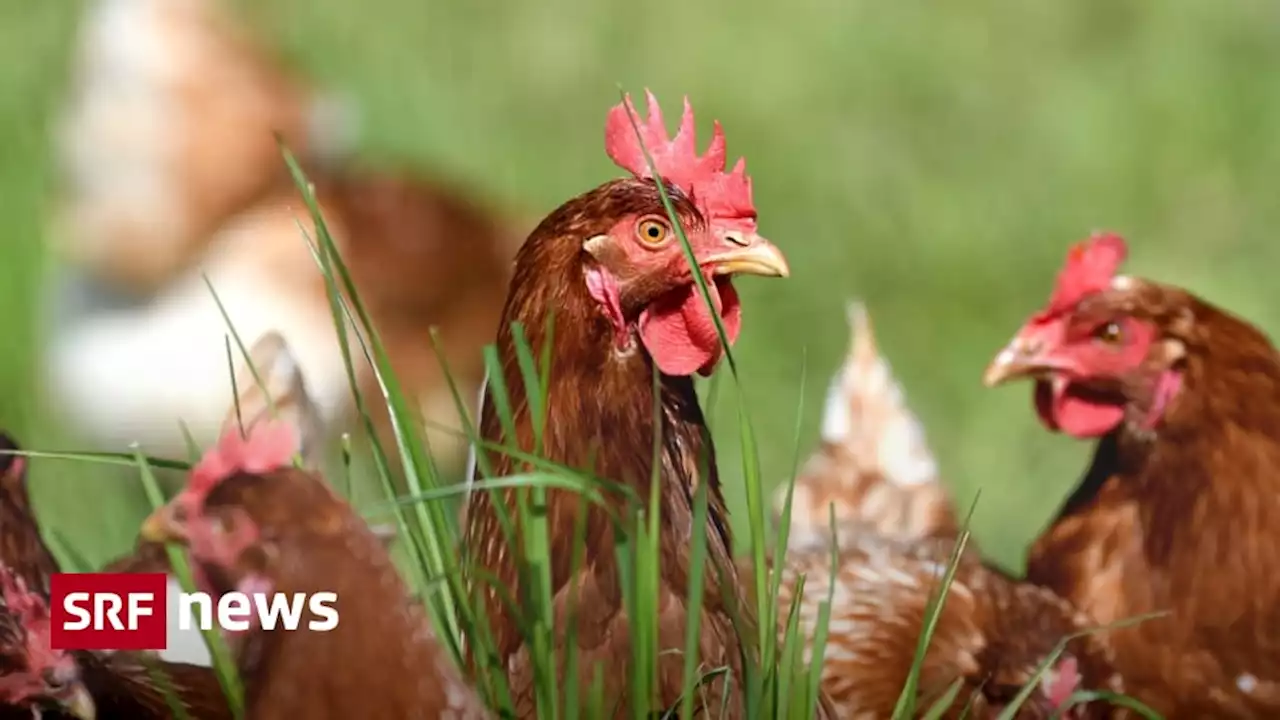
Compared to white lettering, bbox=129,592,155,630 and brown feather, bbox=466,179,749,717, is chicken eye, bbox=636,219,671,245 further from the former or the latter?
white lettering, bbox=129,592,155,630

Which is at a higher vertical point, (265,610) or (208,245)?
(208,245)

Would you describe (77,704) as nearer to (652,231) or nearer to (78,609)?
(78,609)

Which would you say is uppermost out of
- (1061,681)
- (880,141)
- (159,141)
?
(880,141)

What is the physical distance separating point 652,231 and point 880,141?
3.86 metres

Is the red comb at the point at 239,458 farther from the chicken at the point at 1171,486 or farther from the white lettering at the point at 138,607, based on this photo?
the chicken at the point at 1171,486

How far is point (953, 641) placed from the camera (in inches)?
85.9

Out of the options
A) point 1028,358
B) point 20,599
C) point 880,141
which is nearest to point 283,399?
point 20,599

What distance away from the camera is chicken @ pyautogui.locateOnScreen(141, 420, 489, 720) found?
4.95ft

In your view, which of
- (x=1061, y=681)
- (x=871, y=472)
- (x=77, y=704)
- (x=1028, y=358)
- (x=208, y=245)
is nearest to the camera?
(x=77, y=704)

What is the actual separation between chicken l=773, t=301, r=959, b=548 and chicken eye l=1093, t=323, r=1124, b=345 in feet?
1.59

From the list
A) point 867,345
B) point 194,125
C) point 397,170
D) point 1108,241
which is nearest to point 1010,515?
point 867,345

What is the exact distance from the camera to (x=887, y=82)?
19.1 feet

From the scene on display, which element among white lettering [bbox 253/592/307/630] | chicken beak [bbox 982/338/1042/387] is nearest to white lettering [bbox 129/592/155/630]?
white lettering [bbox 253/592/307/630]

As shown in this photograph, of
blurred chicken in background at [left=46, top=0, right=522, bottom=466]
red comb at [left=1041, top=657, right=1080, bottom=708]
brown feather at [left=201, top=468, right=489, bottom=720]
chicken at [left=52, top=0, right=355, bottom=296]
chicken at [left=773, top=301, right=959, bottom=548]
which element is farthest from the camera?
chicken at [left=52, top=0, right=355, bottom=296]
